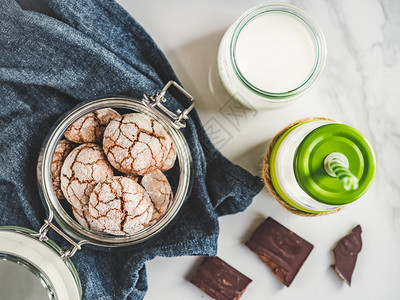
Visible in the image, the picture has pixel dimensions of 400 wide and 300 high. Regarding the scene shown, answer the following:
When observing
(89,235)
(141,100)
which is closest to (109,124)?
(141,100)

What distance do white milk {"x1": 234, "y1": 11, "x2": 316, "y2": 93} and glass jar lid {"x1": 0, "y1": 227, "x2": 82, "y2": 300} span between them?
443mm

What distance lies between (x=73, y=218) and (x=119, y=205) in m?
0.13

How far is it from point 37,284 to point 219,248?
0.36m

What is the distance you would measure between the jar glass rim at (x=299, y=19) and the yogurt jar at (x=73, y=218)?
11cm

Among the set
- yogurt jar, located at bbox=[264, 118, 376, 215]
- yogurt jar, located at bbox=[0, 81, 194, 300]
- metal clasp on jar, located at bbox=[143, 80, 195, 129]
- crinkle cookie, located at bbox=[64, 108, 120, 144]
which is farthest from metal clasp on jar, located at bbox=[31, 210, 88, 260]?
yogurt jar, located at bbox=[264, 118, 376, 215]

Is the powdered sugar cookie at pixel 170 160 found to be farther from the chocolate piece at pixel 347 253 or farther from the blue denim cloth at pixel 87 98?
the chocolate piece at pixel 347 253

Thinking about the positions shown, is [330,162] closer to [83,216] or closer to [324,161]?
[324,161]

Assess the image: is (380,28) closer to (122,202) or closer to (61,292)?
(122,202)

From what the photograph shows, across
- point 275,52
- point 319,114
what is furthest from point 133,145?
point 319,114

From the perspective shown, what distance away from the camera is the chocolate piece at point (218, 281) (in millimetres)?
803

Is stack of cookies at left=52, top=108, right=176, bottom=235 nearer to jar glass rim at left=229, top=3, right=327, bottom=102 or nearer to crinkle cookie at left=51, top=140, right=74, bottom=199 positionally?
crinkle cookie at left=51, top=140, right=74, bottom=199

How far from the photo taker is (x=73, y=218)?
702mm

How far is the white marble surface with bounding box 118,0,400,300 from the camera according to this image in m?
0.82

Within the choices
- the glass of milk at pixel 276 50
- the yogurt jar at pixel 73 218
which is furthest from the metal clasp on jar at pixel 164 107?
the glass of milk at pixel 276 50
